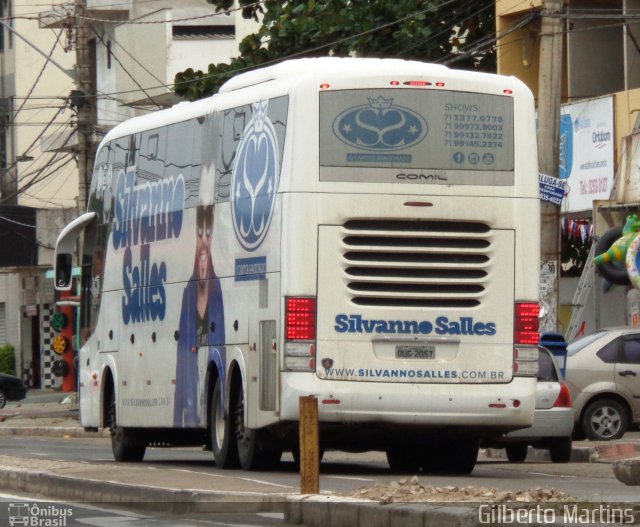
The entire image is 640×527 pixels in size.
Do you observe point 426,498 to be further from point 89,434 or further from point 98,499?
point 89,434

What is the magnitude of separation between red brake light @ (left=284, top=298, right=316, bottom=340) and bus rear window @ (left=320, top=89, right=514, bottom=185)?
46.9 inches

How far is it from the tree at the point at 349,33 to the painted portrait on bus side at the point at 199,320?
16.5m

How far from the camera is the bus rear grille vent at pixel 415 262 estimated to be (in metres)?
16.6

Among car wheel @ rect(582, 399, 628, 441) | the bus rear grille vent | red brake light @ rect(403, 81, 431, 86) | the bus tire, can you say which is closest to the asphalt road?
the bus rear grille vent

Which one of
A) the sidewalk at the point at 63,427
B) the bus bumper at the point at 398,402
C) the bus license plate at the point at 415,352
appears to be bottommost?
the sidewalk at the point at 63,427

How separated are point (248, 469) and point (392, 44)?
19438 millimetres

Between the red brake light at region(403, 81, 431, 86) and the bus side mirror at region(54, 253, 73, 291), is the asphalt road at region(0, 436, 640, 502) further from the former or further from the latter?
the red brake light at region(403, 81, 431, 86)

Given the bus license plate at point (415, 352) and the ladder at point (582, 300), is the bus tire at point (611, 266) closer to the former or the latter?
the ladder at point (582, 300)

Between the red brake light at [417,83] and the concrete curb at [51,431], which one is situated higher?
the red brake light at [417,83]

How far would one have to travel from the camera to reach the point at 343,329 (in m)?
16.4

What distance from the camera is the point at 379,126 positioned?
16641 millimetres

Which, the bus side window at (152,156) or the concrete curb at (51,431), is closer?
the bus side window at (152,156)

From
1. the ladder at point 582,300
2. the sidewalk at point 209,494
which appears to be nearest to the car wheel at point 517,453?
the sidewalk at point 209,494

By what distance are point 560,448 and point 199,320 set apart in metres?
Result: 4.77
